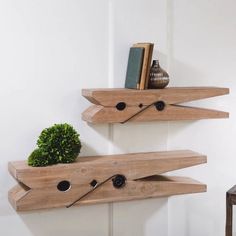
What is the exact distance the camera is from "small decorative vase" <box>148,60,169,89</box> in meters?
2.10

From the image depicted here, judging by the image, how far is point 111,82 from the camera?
2154 millimetres


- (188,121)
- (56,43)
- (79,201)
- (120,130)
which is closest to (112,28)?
(56,43)

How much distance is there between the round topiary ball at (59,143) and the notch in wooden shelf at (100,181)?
0.04 m

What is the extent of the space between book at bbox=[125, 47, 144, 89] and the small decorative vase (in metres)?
0.08

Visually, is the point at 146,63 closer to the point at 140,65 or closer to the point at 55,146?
the point at 140,65

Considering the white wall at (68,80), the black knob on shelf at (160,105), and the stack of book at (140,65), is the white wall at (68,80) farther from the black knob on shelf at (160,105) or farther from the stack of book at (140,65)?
the black knob on shelf at (160,105)

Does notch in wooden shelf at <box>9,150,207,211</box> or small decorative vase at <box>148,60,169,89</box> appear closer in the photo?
notch in wooden shelf at <box>9,150,207,211</box>

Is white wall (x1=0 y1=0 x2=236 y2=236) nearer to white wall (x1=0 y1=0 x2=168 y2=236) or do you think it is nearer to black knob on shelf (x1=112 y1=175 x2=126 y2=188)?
white wall (x1=0 y1=0 x2=168 y2=236)

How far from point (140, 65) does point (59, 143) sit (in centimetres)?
52

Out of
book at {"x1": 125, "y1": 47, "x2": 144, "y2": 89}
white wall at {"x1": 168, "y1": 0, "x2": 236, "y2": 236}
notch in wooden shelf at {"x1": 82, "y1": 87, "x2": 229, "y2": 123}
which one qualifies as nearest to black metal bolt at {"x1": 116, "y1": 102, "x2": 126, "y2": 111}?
notch in wooden shelf at {"x1": 82, "y1": 87, "x2": 229, "y2": 123}

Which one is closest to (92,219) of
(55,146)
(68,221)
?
(68,221)

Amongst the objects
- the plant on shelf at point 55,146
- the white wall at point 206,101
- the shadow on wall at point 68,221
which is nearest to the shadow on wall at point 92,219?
the shadow on wall at point 68,221

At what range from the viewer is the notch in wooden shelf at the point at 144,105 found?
198 cm

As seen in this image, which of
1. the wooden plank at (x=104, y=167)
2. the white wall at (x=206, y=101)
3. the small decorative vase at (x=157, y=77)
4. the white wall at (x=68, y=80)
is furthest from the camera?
the white wall at (x=206, y=101)
